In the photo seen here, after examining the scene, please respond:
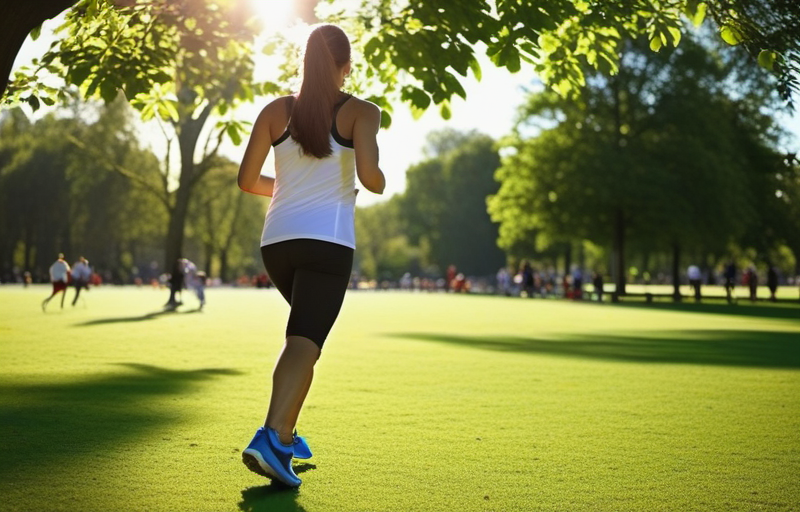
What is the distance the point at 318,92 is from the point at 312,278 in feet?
2.95

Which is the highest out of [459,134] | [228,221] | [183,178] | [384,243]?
[459,134]

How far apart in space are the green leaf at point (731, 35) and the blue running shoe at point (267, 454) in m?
4.29

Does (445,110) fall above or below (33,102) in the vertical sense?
above

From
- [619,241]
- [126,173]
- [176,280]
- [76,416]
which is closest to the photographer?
[76,416]

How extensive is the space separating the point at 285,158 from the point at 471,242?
91.6m

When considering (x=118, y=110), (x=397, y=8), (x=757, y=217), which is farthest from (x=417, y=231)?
(x=397, y=8)

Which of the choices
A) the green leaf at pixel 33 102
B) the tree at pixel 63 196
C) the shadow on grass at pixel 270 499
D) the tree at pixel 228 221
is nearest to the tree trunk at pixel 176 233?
the green leaf at pixel 33 102

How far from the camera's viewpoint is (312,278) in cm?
477

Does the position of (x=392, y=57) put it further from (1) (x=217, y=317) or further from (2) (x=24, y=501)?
(1) (x=217, y=317)

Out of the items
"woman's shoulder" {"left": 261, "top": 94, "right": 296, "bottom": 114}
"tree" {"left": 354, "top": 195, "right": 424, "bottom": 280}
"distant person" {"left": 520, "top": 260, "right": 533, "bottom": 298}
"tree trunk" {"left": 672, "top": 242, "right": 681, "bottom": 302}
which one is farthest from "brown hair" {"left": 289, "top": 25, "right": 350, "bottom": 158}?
"tree" {"left": 354, "top": 195, "right": 424, "bottom": 280}

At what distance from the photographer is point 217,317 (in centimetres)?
2717

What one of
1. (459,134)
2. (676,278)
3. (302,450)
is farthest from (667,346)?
(459,134)

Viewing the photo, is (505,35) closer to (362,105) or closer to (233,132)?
(233,132)

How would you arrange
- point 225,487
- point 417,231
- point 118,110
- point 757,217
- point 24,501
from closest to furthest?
point 24,501, point 225,487, point 757,217, point 118,110, point 417,231
